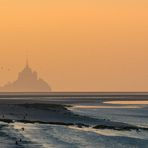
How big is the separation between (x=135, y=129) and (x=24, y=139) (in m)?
22.4

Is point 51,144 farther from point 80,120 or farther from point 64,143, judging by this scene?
point 80,120

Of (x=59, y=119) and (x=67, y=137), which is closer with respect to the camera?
(x=67, y=137)

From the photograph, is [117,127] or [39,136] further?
[117,127]

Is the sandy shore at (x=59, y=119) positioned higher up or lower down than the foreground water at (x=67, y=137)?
higher up

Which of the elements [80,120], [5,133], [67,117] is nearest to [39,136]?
[5,133]

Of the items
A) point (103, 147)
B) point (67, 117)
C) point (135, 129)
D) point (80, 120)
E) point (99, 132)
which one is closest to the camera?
point (103, 147)

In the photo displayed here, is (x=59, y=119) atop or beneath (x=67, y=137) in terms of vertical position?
atop

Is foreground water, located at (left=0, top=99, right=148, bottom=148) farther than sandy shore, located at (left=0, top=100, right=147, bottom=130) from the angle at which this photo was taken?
No

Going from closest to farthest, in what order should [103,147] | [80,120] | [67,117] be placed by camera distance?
[103,147] → [80,120] → [67,117]

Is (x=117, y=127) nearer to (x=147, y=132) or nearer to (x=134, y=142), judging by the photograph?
(x=147, y=132)

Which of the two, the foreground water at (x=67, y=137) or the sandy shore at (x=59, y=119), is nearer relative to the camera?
the foreground water at (x=67, y=137)

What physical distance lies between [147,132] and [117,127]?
7.49 m

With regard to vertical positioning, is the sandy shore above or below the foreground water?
above

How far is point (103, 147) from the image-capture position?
58.1 metres
